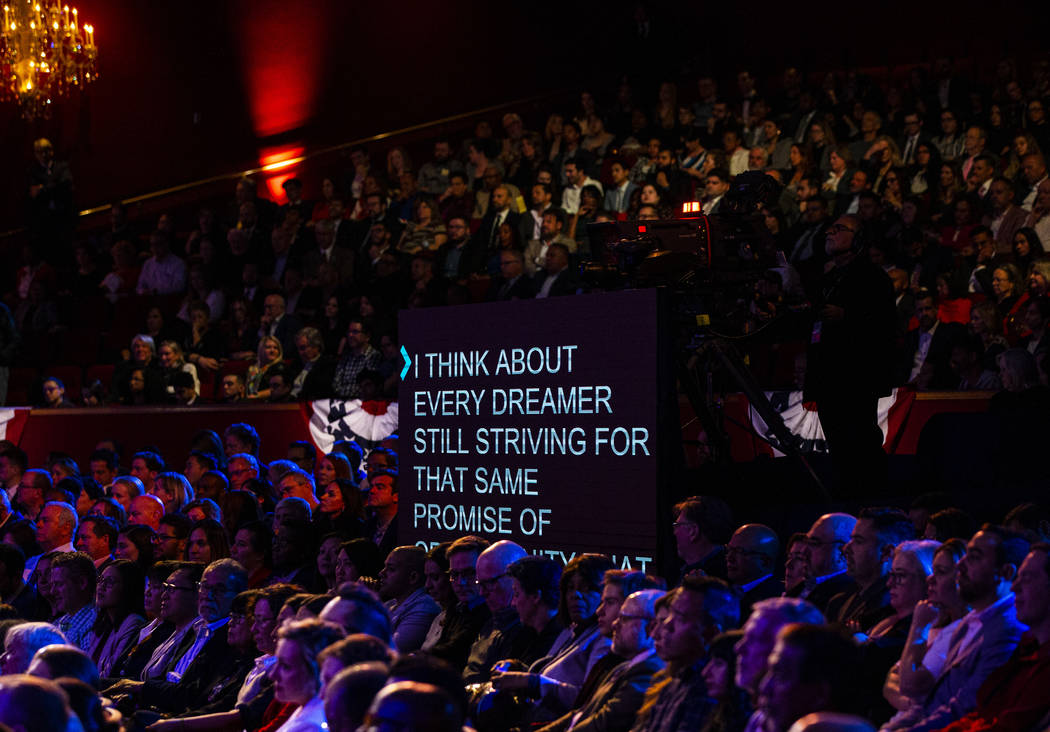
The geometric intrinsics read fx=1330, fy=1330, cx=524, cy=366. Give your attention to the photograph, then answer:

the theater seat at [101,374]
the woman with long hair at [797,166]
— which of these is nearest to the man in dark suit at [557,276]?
the woman with long hair at [797,166]

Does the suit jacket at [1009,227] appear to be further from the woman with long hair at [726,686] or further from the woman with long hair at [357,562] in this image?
the woman with long hair at [726,686]

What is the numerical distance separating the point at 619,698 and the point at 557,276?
5.81 meters

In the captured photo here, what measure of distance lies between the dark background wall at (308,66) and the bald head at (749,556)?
9.98 m

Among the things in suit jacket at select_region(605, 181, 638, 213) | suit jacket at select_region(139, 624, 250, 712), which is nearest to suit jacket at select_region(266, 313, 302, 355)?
suit jacket at select_region(605, 181, 638, 213)

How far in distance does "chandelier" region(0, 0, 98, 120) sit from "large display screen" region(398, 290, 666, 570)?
8.36 m

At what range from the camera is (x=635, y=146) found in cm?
1143

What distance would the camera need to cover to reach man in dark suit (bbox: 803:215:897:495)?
5559mm

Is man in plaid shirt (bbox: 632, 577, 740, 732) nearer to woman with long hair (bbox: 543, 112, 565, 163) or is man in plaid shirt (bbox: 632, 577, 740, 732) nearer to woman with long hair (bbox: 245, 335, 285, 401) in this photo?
woman with long hair (bbox: 245, 335, 285, 401)

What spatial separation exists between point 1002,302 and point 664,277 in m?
3.36

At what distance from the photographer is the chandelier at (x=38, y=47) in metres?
12.3

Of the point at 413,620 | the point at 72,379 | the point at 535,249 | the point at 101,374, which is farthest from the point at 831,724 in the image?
the point at 72,379

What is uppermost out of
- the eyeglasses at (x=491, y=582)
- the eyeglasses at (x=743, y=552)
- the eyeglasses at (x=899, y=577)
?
the eyeglasses at (x=743, y=552)

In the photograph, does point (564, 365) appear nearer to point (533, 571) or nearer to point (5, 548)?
point (533, 571)

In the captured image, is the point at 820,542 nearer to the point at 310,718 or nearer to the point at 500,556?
the point at 500,556
